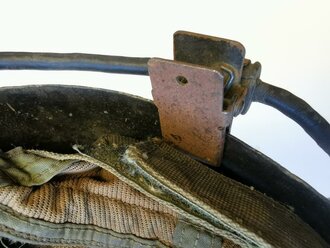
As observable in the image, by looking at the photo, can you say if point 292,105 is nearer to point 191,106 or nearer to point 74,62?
point 191,106

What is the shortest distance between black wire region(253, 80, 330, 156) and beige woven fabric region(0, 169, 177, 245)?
0.13 meters

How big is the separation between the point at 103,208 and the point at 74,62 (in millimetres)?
133

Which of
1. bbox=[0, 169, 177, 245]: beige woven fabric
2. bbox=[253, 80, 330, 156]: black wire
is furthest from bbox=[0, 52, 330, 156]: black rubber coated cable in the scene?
bbox=[0, 169, 177, 245]: beige woven fabric

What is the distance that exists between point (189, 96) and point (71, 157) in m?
0.12

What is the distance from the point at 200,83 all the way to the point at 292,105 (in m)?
0.09

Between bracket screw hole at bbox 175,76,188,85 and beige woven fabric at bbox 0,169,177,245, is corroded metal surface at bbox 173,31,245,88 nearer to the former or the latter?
bracket screw hole at bbox 175,76,188,85

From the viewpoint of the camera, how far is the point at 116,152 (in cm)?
40

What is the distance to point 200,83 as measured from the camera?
0.36 m

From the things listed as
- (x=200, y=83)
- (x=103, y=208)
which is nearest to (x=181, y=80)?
(x=200, y=83)

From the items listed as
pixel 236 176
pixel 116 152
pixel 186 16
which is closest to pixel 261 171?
pixel 236 176

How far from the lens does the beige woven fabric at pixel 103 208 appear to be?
1.34ft

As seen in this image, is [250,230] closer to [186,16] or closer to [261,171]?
[261,171]

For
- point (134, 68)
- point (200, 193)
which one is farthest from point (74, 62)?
point (200, 193)

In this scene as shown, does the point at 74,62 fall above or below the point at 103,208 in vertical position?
above
